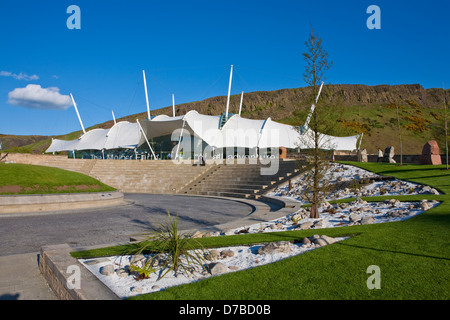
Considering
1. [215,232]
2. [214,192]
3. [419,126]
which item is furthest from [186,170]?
[419,126]

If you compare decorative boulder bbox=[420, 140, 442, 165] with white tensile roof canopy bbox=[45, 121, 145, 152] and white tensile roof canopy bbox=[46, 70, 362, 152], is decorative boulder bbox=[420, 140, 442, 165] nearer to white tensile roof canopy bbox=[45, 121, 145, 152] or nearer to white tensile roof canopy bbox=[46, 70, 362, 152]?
white tensile roof canopy bbox=[46, 70, 362, 152]

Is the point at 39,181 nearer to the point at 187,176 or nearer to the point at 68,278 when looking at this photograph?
the point at 68,278

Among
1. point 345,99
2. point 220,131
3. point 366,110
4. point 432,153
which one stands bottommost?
point 432,153

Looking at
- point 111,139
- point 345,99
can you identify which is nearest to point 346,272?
point 111,139

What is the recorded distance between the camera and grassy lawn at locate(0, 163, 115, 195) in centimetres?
1433

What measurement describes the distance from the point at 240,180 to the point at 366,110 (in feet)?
293

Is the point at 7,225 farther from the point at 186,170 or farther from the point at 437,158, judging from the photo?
the point at 437,158

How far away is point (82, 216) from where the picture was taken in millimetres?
12773

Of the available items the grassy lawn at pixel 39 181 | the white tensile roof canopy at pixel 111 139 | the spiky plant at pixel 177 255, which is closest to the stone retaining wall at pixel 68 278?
the spiky plant at pixel 177 255

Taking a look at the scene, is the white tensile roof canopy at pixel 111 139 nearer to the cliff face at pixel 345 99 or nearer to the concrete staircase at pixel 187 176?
the concrete staircase at pixel 187 176

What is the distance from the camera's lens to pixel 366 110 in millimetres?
100688
